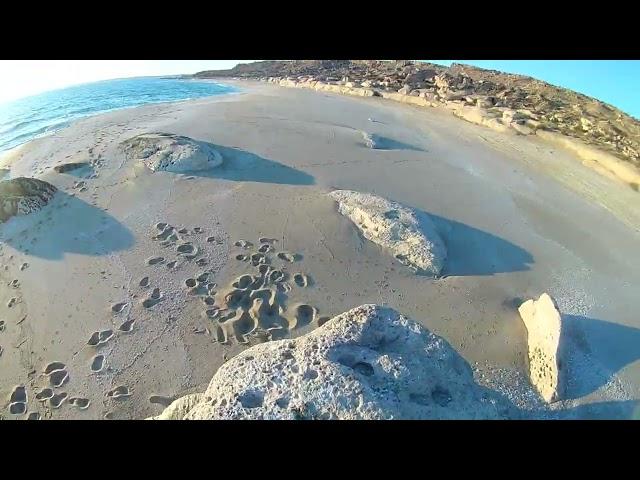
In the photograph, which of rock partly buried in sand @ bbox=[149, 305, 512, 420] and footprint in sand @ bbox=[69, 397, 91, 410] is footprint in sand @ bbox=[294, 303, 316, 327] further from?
footprint in sand @ bbox=[69, 397, 91, 410]

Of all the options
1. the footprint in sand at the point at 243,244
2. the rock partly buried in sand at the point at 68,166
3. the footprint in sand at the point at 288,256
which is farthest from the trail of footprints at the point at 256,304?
the rock partly buried in sand at the point at 68,166

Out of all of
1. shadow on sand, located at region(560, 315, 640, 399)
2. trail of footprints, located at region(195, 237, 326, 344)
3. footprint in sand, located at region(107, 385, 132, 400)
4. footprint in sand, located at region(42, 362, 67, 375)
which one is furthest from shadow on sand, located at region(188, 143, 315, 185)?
shadow on sand, located at region(560, 315, 640, 399)

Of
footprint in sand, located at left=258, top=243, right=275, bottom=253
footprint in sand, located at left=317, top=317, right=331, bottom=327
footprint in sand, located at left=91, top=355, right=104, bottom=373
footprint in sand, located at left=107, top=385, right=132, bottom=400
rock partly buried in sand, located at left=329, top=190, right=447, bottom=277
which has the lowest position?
footprint in sand, located at left=107, top=385, right=132, bottom=400

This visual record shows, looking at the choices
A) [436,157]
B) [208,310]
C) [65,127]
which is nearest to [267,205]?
[208,310]

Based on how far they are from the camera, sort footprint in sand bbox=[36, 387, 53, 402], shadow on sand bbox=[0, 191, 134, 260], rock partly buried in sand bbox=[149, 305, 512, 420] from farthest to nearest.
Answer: shadow on sand bbox=[0, 191, 134, 260], footprint in sand bbox=[36, 387, 53, 402], rock partly buried in sand bbox=[149, 305, 512, 420]

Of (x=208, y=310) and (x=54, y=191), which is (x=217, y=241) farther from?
(x=54, y=191)

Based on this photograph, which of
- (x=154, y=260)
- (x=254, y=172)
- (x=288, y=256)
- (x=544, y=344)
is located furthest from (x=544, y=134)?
(x=154, y=260)
